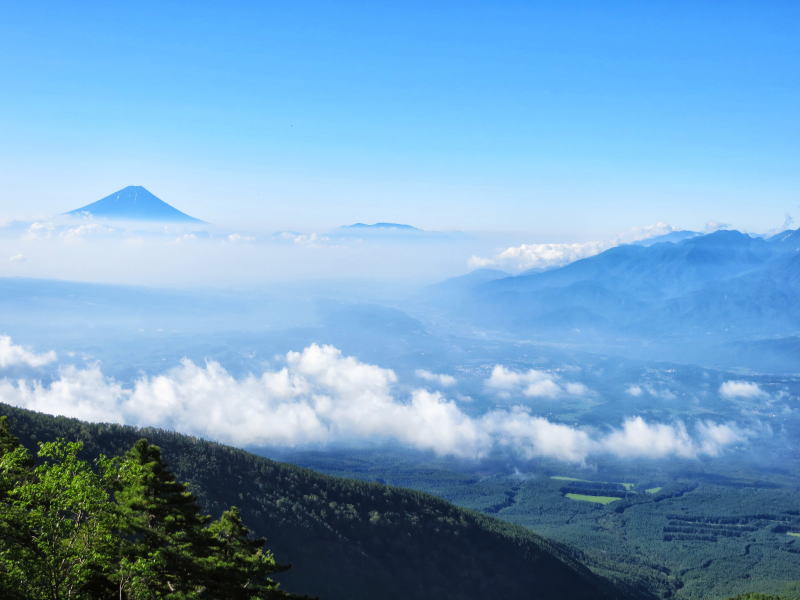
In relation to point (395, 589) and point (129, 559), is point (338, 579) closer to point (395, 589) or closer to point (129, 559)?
point (395, 589)

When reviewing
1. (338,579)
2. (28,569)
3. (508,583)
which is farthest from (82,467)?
(508,583)

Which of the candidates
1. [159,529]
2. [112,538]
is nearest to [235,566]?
[159,529]

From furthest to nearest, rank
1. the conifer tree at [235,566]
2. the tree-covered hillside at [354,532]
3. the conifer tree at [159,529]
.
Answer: the tree-covered hillside at [354,532], the conifer tree at [235,566], the conifer tree at [159,529]

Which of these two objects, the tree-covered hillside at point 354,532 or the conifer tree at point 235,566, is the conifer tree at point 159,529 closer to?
the conifer tree at point 235,566

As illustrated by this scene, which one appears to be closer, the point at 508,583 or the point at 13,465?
the point at 13,465

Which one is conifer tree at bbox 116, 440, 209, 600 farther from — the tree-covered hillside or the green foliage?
the tree-covered hillside

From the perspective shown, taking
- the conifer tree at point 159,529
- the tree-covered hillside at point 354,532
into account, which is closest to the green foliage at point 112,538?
the conifer tree at point 159,529

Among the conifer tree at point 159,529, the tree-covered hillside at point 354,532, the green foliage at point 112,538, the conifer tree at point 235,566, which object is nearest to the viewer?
the green foliage at point 112,538
